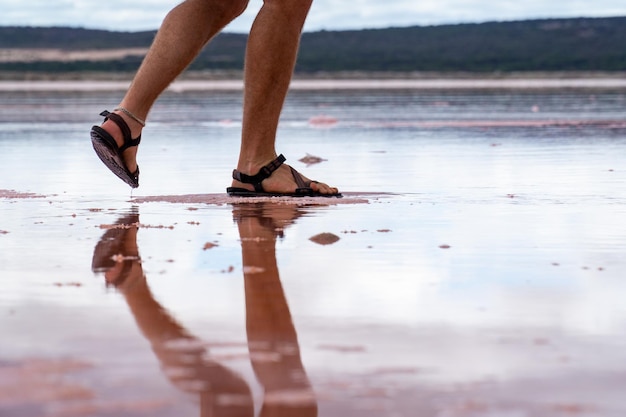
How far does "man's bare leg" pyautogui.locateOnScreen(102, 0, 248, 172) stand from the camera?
398 centimetres

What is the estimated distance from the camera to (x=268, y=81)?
4199mm

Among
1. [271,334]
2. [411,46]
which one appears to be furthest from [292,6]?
[411,46]

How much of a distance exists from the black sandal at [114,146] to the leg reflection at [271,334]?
82 cm

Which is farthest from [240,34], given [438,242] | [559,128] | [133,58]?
[438,242]

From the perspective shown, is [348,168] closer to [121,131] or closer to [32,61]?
[121,131]

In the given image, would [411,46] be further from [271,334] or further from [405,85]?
[271,334]

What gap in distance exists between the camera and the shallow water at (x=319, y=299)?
1564mm

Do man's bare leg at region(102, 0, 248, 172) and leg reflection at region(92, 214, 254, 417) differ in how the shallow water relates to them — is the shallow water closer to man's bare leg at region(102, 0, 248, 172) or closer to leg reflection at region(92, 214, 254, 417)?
leg reflection at region(92, 214, 254, 417)

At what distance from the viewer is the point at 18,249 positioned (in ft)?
9.30

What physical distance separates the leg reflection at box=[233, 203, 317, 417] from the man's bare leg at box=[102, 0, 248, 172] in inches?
36.8

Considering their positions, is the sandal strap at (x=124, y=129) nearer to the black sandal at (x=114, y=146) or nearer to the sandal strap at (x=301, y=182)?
the black sandal at (x=114, y=146)

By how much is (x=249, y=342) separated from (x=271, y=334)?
6 centimetres

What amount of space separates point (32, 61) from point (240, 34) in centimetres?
1993

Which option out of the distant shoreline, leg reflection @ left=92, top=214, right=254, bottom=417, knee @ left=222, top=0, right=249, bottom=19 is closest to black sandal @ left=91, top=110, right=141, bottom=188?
knee @ left=222, top=0, right=249, bottom=19
